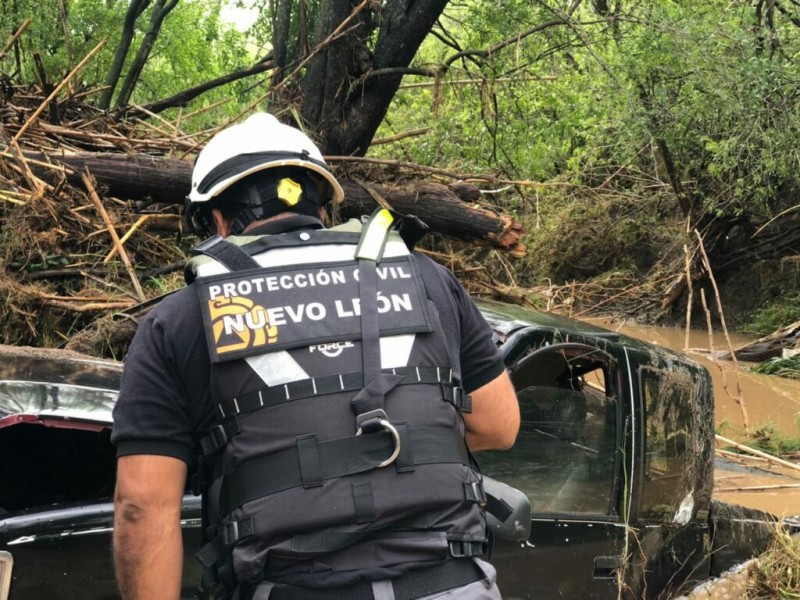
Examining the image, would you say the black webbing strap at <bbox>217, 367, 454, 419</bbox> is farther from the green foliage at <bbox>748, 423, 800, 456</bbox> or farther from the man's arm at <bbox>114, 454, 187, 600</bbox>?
the green foliage at <bbox>748, 423, 800, 456</bbox>

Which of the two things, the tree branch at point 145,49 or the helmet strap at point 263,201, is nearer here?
the helmet strap at point 263,201

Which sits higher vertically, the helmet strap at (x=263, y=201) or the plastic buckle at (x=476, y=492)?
the helmet strap at (x=263, y=201)

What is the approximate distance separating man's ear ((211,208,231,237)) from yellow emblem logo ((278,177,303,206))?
148 millimetres

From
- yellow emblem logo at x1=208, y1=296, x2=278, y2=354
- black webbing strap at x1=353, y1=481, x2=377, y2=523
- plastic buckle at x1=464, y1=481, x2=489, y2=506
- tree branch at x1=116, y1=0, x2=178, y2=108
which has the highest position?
tree branch at x1=116, y1=0, x2=178, y2=108

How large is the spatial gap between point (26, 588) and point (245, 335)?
1134 mm

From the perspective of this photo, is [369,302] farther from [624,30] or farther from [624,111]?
[624,111]

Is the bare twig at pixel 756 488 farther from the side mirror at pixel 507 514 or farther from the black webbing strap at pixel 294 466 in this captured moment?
the black webbing strap at pixel 294 466

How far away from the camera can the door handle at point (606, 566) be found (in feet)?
10.9

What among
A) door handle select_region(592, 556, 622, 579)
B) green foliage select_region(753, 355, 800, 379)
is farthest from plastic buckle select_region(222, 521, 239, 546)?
green foliage select_region(753, 355, 800, 379)

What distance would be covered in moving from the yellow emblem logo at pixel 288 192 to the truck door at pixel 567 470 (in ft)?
4.78

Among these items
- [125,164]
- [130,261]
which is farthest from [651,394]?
[125,164]

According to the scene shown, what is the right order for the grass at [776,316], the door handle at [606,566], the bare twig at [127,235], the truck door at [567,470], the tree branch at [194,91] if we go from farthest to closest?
the grass at [776,316] → the tree branch at [194,91] → the bare twig at [127,235] → the door handle at [606,566] → the truck door at [567,470]

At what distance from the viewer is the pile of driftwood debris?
16.5 feet

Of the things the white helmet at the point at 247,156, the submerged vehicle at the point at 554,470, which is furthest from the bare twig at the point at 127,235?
the white helmet at the point at 247,156
